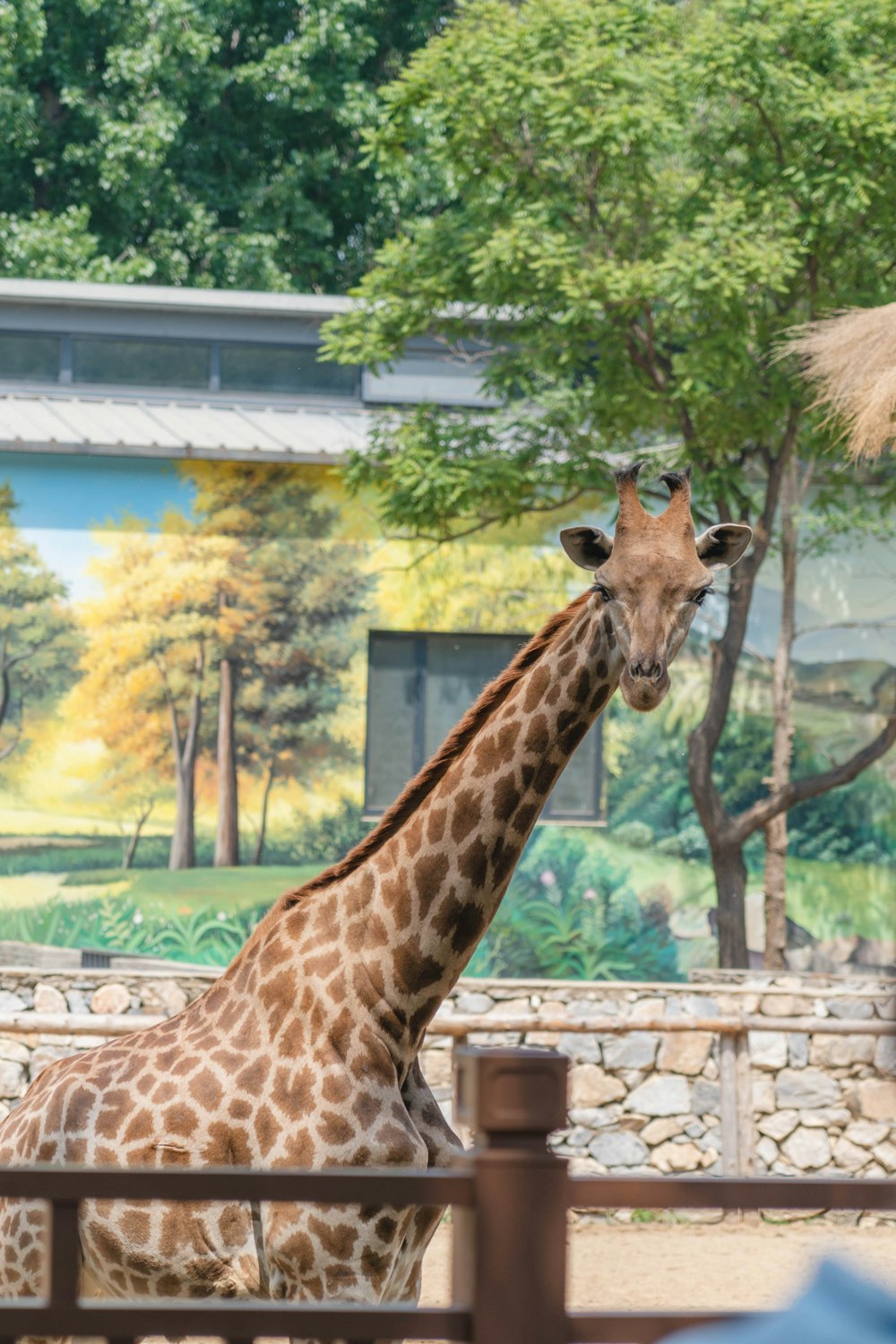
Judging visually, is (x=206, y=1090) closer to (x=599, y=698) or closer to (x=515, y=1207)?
(x=599, y=698)

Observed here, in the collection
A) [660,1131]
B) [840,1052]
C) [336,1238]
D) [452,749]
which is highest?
[452,749]

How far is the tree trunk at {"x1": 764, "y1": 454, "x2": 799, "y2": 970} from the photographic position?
13.3 m

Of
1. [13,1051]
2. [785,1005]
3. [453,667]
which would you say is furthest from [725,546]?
[453,667]

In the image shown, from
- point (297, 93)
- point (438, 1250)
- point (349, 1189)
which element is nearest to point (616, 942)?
point (438, 1250)

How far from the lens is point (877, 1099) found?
10109 millimetres

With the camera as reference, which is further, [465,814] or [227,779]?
[227,779]

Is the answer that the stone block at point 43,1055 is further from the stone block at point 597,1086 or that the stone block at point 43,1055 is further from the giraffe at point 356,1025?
the giraffe at point 356,1025

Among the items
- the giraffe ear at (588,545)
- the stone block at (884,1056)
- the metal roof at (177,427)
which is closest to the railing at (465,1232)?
the giraffe ear at (588,545)

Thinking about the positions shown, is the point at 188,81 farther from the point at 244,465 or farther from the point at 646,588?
the point at 646,588

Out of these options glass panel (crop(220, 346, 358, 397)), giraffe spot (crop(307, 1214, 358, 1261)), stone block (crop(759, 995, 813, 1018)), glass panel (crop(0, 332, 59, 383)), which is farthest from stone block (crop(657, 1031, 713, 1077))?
glass panel (crop(0, 332, 59, 383))

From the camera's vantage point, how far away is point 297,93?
78.8 ft

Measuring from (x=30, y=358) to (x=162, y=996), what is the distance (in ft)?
23.1

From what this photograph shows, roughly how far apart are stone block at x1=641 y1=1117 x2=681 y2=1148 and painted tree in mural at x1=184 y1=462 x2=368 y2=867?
18.0 feet

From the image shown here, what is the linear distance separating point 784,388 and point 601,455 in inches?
79.4
